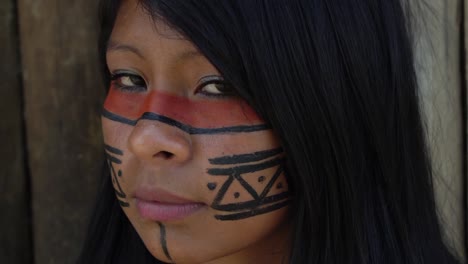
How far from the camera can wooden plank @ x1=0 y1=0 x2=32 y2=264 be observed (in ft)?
4.92

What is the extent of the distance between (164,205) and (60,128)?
21.2 inches

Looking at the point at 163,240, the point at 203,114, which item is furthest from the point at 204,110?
the point at 163,240

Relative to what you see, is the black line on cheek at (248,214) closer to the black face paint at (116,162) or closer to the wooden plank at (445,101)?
the black face paint at (116,162)

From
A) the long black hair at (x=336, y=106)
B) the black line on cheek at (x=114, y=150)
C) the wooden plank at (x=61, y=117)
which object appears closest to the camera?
the long black hair at (x=336, y=106)

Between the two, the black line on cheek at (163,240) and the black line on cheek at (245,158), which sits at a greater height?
the black line on cheek at (245,158)

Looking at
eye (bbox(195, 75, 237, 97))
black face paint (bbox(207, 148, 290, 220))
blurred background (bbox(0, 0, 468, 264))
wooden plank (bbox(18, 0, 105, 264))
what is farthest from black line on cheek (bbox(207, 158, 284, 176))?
wooden plank (bbox(18, 0, 105, 264))

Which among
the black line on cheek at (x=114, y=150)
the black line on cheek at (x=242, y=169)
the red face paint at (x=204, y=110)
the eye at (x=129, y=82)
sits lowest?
the black line on cheek at (x=242, y=169)

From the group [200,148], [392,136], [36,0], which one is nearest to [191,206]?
[200,148]

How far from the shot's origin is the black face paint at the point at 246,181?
1075 mm

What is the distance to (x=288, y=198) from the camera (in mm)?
1151

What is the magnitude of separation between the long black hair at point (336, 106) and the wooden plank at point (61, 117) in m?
0.23

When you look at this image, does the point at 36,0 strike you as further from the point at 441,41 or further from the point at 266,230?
the point at 441,41

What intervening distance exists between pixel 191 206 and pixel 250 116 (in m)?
0.17

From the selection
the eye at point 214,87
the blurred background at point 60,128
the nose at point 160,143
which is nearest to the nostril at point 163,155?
the nose at point 160,143
